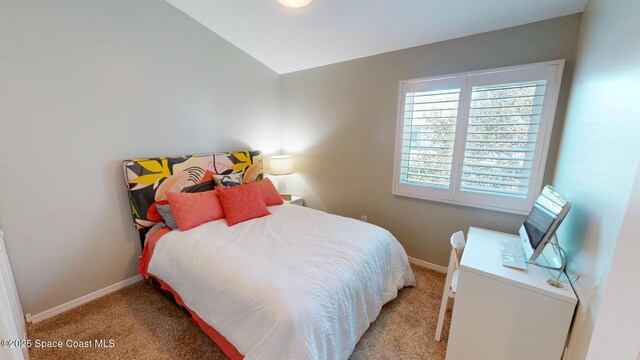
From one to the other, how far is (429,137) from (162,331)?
2.82m

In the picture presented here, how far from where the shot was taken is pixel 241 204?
2.29m

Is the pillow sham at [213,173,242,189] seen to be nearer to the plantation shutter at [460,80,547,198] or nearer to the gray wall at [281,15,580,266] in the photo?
the gray wall at [281,15,580,266]

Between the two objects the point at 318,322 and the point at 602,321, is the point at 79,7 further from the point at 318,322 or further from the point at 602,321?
the point at 602,321

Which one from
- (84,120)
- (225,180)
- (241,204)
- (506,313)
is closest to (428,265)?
(506,313)

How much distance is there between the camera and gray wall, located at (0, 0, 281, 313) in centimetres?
167

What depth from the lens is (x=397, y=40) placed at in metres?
2.26

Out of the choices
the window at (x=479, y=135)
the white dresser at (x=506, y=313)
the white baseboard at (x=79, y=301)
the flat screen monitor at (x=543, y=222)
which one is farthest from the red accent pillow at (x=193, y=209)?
the flat screen monitor at (x=543, y=222)

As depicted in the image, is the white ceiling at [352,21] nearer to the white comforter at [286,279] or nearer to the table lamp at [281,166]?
the table lamp at [281,166]

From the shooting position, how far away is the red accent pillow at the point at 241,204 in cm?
221

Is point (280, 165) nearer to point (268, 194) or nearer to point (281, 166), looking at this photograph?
point (281, 166)

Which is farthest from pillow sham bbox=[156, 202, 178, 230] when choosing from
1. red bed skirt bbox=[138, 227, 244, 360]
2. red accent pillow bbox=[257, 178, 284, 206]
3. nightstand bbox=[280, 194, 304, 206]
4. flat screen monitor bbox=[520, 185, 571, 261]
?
flat screen monitor bbox=[520, 185, 571, 261]

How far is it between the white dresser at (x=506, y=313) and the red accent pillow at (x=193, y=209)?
6.78ft

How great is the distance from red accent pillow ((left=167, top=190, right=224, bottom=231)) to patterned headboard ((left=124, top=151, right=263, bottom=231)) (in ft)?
0.70

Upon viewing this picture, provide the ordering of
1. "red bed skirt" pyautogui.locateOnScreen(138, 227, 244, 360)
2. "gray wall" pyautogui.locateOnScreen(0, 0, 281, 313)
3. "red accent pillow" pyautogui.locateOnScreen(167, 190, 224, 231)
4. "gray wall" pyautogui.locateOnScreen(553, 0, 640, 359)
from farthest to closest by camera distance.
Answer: "red accent pillow" pyautogui.locateOnScreen(167, 190, 224, 231), "gray wall" pyautogui.locateOnScreen(0, 0, 281, 313), "red bed skirt" pyautogui.locateOnScreen(138, 227, 244, 360), "gray wall" pyautogui.locateOnScreen(553, 0, 640, 359)
